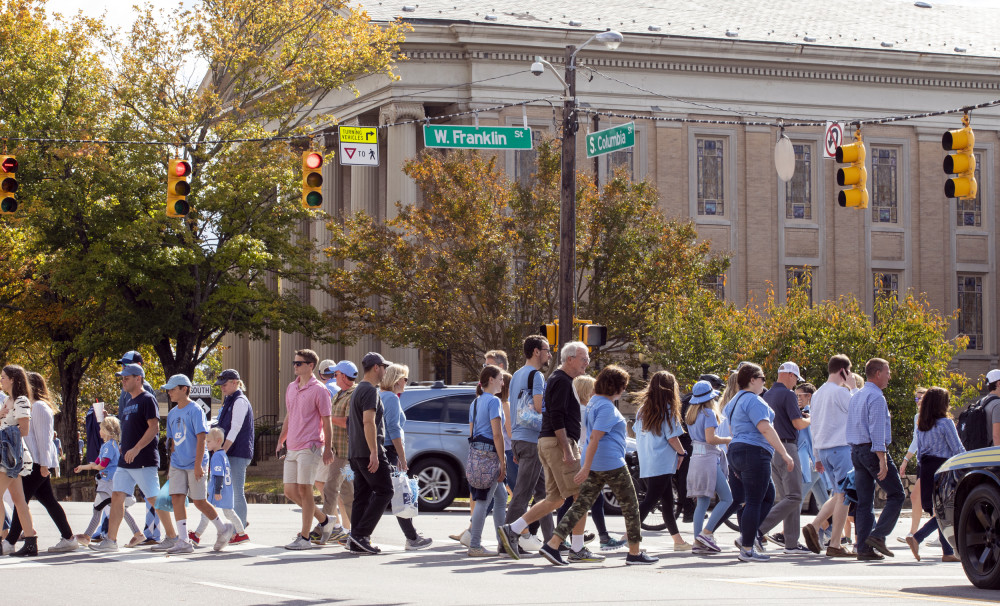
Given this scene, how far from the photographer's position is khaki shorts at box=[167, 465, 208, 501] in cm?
1300

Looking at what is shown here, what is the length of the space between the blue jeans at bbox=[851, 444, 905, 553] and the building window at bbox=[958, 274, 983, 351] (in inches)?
1246

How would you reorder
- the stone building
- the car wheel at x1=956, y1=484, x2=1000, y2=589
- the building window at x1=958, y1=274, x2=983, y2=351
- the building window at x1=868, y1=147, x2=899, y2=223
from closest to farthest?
1. the car wheel at x1=956, y1=484, x2=1000, y2=589
2. the stone building
3. the building window at x1=868, y1=147, x2=899, y2=223
4. the building window at x1=958, y1=274, x2=983, y2=351

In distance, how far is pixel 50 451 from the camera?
12.9 metres

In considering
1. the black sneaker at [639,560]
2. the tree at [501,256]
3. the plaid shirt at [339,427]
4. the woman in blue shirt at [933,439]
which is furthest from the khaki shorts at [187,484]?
the tree at [501,256]

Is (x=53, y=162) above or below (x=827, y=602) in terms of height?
above

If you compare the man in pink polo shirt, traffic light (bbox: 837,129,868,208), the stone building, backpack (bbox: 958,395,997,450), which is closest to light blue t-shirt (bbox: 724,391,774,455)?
backpack (bbox: 958,395,997,450)

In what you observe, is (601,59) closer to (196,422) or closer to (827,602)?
(196,422)

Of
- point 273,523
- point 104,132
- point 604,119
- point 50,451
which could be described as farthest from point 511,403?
point 604,119

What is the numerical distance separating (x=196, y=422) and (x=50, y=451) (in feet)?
4.44

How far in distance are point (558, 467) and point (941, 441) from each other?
3882 millimetres

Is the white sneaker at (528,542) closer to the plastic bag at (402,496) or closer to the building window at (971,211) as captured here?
the plastic bag at (402,496)

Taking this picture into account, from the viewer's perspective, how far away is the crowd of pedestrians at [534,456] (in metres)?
12.0

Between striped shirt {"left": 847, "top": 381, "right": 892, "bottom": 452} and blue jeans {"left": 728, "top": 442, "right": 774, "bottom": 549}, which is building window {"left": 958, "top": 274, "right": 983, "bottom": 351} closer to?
striped shirt {"left": 847, "top": 381, "right": 892, "bottom": 452}

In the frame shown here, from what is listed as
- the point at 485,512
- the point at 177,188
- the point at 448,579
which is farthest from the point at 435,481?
the point at 448,579
